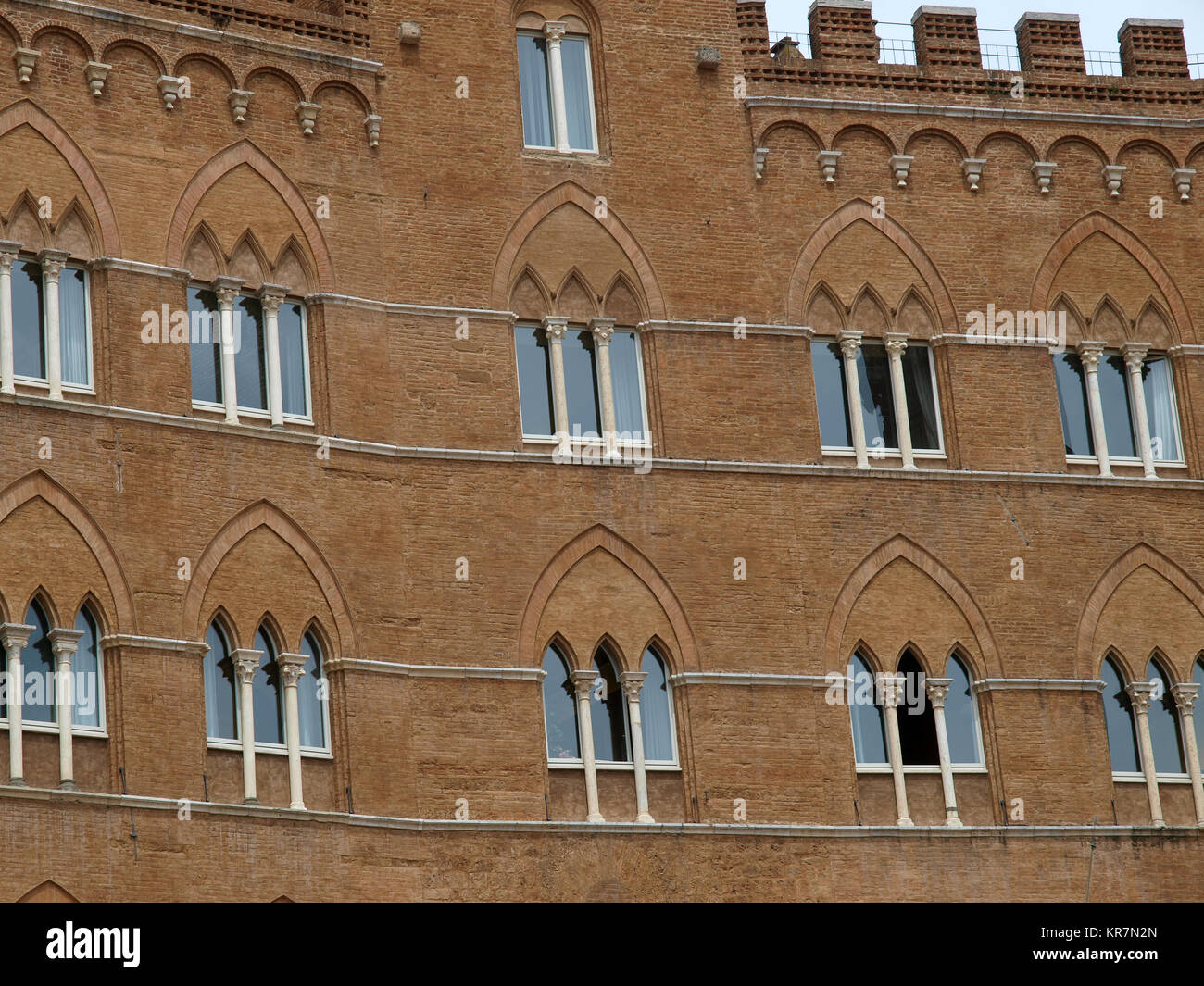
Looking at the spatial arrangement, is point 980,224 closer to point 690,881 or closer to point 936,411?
point 936,411

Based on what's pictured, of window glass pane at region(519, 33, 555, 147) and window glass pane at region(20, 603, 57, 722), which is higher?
window glass pane at region(519, 33, 555, 147)

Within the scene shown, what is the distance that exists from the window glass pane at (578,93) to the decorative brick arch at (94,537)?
8184mm

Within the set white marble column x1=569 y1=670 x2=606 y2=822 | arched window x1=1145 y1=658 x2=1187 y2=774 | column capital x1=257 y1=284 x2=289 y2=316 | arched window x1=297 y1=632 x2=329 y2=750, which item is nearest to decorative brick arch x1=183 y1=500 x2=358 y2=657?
arched window x1=297 y1=632 x2=329 y2=750

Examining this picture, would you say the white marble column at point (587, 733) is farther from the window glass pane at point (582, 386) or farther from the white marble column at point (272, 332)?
the white marble column at point (272, 332)

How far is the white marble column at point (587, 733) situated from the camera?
29750 mm

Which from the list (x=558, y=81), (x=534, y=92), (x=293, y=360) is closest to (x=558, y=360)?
(x=293, y=360)

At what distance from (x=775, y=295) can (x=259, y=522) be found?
7381 mm

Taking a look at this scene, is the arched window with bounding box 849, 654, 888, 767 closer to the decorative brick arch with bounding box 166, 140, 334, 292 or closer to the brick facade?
the brick facade

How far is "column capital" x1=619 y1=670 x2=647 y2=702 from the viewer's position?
30359 millimetres

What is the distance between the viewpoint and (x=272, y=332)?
3002 cm

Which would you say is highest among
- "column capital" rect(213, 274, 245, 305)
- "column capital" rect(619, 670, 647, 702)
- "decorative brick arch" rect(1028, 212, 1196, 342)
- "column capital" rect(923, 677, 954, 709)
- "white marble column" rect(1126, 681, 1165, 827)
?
"decorative brick arch" rect(1028, 212, 1196, 342)

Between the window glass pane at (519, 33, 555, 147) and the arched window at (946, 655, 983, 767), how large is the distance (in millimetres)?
8226

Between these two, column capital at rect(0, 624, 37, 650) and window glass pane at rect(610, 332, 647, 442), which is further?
window glass pane at rect(610, 332, 647, 442)

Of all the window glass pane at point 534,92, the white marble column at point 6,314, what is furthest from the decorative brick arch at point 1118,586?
the white marble column at point 6,314
